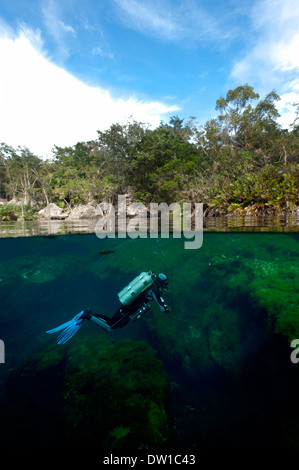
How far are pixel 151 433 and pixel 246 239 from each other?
1220 centimetres

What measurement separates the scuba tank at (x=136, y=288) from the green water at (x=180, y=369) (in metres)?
1.89

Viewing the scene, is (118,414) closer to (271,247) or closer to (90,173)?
(271,247)

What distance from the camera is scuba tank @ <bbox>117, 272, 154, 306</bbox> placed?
19.6 ft

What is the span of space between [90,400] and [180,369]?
11.8 feet

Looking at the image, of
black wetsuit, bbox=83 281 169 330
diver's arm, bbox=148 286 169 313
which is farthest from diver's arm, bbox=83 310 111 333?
diver's arm, bbox=148 286 169 313

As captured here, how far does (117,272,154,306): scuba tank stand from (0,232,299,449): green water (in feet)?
6.21

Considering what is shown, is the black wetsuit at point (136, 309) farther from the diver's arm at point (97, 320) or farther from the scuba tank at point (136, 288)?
the scuba tank at point (136, 288)

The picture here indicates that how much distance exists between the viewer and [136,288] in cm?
599

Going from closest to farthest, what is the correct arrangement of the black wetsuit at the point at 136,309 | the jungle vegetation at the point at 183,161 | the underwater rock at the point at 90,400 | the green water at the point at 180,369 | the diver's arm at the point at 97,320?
the underwater rock at the point at 90,400 → the green water at the point at 180,369 → the black wetsuit at the point at 136,309 → the diver's arm at the point at 97,320 → the jungle vegetation at the point at 183,161

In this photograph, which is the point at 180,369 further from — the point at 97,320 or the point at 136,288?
the point at 136,288

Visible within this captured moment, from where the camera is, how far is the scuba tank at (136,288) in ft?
19.6

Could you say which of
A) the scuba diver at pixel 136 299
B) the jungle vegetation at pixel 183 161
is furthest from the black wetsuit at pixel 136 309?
the jungle vegetation at pixel 183 161

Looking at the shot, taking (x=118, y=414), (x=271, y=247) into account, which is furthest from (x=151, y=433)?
(x=271, y=247)
